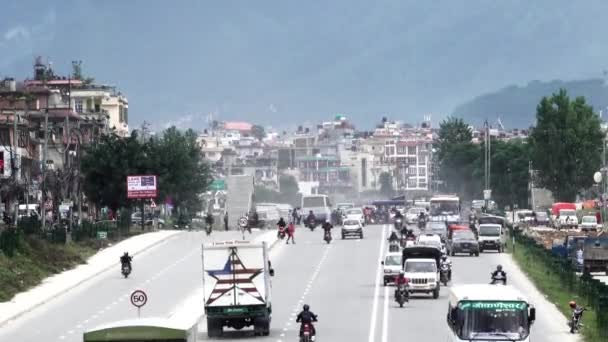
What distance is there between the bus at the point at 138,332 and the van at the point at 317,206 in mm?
91667

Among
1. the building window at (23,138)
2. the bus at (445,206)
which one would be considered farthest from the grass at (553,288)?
the building window at (23,138)

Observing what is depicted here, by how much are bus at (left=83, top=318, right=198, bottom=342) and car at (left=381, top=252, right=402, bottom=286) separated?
35444mm

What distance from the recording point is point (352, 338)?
4828 cm

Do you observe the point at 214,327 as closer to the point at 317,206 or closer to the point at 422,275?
the point at 422,275

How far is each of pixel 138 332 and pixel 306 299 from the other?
30.2 meters

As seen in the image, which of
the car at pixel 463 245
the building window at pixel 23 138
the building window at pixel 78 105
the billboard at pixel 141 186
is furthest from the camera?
the building window at pixel 78 105

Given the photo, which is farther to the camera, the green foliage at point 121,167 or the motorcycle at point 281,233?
the green foliage at point 121,167

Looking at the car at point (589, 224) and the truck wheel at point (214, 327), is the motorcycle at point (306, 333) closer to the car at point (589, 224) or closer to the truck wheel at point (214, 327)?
the truck wheel at point (214, 327)

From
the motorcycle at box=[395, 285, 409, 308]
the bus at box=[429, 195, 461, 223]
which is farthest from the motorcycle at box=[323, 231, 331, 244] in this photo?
the motorcycle at box=[395, 285, 409, 308]

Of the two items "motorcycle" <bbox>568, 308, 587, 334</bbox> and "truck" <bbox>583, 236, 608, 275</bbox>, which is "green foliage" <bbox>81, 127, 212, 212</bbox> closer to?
"truck" <bbox>583, 236, 608, 275</bbox>

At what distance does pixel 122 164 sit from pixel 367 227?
15.4m

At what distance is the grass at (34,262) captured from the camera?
66688 mm

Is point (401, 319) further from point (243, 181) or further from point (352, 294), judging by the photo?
point (243, 181)

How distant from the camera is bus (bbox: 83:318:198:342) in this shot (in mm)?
32031
